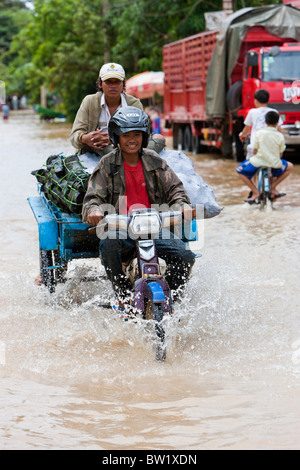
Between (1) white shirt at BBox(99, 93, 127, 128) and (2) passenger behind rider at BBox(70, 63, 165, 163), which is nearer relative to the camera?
(2) passenger behind rider at BBox(70, 63, 165, 163)

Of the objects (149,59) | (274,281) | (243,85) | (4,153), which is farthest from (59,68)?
(274,281)

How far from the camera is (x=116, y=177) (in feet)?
18.6

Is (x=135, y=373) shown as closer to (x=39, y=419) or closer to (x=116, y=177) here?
(x=39, y=419)

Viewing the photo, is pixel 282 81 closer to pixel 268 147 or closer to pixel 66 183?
pixel 268 147

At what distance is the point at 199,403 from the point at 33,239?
584cm

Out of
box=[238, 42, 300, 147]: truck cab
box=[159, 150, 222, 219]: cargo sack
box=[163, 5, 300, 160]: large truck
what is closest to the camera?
box=[159, 150, 222, 219]: cargo sack

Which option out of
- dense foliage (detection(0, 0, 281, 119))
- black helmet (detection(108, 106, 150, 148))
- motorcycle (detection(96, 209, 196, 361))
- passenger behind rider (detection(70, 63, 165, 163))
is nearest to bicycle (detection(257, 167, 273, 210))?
passenger behind rider (detection(70, 63, 165, 163))

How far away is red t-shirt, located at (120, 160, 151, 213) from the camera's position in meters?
5.70

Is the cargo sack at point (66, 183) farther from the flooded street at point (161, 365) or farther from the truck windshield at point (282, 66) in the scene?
the truck windshield at point (282, 66)

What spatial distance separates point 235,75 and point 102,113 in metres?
13.5

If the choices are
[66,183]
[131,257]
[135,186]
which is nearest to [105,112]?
[66,183]

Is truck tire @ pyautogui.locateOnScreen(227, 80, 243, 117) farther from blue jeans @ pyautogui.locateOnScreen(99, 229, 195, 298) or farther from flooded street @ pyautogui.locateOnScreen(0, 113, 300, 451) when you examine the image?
blue jeans @ pyautogui.locateOnScreen(99, 229, 195, 298)

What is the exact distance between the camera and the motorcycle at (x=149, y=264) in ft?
16.5

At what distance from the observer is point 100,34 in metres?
45.1
